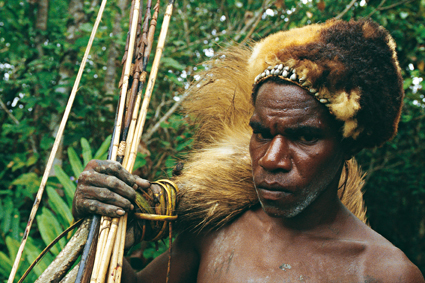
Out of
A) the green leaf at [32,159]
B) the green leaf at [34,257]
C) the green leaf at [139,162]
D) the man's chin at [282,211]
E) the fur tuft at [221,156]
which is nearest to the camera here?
the man's chin at [282,211]

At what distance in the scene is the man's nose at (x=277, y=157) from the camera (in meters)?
1.21

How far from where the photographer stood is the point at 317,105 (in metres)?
1.23

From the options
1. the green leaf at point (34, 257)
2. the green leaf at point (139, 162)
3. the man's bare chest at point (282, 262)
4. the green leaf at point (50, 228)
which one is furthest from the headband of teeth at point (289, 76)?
the green leaf at point (34, 257)

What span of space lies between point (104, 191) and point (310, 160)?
2.42ft

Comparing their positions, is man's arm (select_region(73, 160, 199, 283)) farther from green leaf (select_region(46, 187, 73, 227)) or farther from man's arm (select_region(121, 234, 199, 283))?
green leaf (select_region(46, 187, 73, 227))

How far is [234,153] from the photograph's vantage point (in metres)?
1.62

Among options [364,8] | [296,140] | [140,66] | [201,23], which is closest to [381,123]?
[296,140]

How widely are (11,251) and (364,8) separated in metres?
3.61

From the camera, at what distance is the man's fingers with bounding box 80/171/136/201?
119 cm

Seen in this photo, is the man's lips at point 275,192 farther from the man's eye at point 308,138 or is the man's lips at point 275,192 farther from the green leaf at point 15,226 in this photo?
the green leaf at point 15,226

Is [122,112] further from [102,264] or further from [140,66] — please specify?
[102,264]

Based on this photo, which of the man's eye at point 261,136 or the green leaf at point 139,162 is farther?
the green leaf at point 139,162

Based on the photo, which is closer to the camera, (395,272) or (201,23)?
(395,272)

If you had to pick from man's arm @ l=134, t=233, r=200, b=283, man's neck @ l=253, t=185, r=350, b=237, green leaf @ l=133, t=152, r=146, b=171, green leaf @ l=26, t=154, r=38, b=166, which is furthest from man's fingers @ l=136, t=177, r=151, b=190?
green leaf @ l=26, t=154, r=38, b=166
